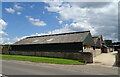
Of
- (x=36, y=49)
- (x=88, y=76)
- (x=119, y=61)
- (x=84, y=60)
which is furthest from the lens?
(x=36, y=49)

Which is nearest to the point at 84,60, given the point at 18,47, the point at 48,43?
the point at 48,43

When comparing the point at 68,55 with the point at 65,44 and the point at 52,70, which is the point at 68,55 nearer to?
the point at 65,44

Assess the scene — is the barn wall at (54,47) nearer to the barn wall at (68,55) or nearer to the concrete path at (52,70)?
the barn wall at (68,55)

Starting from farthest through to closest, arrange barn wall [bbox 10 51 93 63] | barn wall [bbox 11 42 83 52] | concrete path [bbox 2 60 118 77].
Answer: barn wall [bbox 11 42 83 52], barn wall [bbox 10 51 93 63], concrete path [bbox 2 60 118 77]

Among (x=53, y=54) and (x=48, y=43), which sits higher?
(x=48, y=43)

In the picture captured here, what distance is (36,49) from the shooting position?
4219 cm

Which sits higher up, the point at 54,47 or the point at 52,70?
the point at 54,47

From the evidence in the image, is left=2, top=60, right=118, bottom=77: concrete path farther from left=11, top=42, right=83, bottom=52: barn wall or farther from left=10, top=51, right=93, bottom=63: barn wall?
left=11, top=42, right=83, bottom=52: barn wall

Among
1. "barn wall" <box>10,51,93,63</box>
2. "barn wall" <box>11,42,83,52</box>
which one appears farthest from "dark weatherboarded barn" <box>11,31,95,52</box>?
"barn wall" <box>10,51,93,63</box>

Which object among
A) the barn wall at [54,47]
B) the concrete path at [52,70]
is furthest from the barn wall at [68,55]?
the concrete path at [52,70]

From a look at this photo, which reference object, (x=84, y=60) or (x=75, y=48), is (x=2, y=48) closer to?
(x=75, y=48)

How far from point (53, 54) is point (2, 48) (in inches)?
799

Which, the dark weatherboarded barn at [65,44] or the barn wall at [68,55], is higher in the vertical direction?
the dark weatherboarded barn at [65,44]

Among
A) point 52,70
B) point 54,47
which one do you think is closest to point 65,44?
point 54,47
